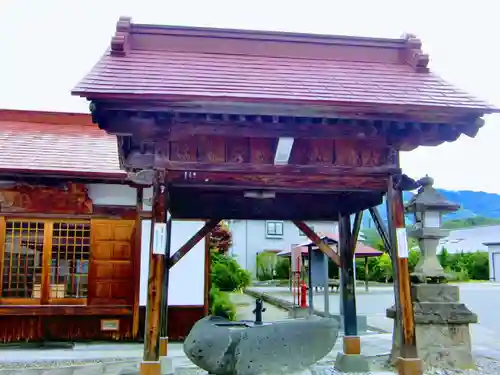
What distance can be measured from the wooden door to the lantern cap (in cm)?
543

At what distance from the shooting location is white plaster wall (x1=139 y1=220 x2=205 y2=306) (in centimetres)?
1023

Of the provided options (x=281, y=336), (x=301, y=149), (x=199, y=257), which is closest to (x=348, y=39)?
(x=301, y=149)

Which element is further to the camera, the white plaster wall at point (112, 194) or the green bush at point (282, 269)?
the green bush at point (282, 269)

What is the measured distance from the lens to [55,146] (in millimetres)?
10992

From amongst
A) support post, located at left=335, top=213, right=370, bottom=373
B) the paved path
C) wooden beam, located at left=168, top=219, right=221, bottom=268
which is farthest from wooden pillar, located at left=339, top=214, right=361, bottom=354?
the paved path

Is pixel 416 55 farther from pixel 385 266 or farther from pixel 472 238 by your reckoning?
pixel 472 238

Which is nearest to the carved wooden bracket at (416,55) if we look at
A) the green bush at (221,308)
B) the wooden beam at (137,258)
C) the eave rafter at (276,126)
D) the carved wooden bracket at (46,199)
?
the eave rafter at (276,126)

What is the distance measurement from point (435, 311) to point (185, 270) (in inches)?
192

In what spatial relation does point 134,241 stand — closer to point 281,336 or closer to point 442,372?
point 281,336

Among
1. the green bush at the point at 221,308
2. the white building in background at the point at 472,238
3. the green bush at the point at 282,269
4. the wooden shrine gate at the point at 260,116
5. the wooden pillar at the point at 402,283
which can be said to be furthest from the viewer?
the white building in background at the point at 472,238

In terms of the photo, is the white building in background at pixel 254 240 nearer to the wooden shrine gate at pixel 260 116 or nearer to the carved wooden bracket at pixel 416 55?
the carved wooden bracket at pixel 416 55

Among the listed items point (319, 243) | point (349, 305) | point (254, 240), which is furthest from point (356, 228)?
point (254, 240)

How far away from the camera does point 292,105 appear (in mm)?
5355

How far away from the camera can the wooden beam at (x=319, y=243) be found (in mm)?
7445
